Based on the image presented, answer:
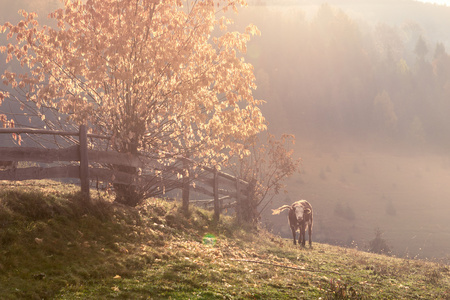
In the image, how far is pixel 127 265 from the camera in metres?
7.08

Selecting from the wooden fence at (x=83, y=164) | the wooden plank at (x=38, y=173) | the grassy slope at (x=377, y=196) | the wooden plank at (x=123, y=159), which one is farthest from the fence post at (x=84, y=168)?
the grassy slope at (x=377, y=196)

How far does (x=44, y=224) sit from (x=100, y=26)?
5.60 m

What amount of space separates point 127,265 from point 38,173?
3.01 metres

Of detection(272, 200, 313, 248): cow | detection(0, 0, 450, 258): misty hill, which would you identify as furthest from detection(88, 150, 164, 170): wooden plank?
detection(0, 0, 450, 258): misty hill

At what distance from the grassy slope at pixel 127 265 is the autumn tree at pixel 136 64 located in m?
2.58

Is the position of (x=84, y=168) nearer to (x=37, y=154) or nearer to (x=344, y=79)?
(x=37, y=154)

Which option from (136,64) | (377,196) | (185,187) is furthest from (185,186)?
(377,196)

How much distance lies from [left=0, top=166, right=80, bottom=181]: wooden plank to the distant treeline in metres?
92.9

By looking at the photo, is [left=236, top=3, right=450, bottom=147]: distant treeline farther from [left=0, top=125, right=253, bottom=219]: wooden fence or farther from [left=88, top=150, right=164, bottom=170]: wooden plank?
[left=88, top=150, right=164, bottom=170]: wooden plank

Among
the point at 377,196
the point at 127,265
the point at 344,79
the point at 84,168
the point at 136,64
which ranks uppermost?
the point at 344,79

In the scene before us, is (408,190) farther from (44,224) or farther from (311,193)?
(44,224)

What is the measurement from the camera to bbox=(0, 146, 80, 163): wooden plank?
781 cm

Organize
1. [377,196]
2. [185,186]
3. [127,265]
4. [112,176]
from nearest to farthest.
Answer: [127,265]
[112,176]
[185,186]
[377,196]

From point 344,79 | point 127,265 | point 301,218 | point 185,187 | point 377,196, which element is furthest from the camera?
point 344,79
